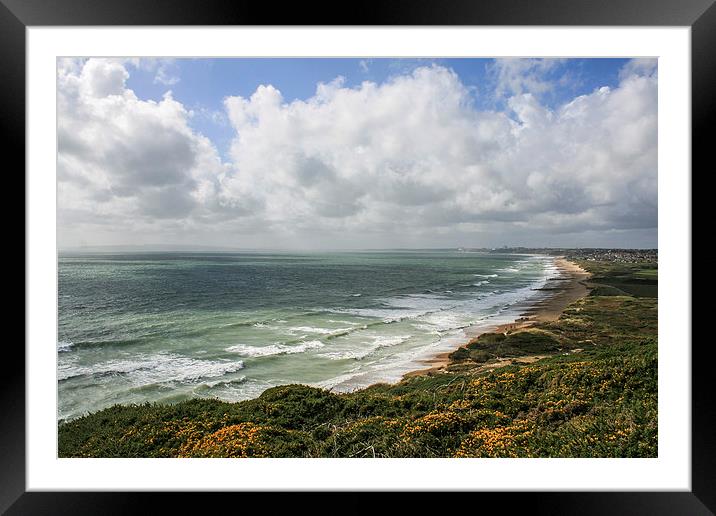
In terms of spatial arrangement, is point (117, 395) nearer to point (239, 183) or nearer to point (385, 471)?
point (239, 183)

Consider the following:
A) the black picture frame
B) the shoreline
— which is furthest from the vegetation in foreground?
the shoreline

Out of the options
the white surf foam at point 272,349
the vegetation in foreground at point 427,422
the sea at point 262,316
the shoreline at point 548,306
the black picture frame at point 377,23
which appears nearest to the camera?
the black picture frame at point 377,23

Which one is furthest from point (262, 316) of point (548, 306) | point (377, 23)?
point (377, 23)

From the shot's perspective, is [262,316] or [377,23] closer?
[377,23]

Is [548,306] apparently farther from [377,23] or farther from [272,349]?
[377,23]

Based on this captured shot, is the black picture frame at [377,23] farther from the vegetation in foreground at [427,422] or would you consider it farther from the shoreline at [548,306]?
the shoreline at [548,306]

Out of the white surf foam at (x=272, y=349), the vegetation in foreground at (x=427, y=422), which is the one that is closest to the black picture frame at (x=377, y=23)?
the vegetation in foreground at (x=427, y=422)

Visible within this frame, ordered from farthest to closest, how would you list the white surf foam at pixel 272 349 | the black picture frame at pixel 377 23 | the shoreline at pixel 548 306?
the white surf foam at pixel 272 349
the shoreline at pixel 548 306
the black picture frame at pixel 377 23

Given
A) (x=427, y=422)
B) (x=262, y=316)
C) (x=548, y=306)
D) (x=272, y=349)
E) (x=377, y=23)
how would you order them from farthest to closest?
(x=262, y=316) → (x=548, y=306) → (x=272, y=349) → (x=427, y=422) → (x=377, y=23)
